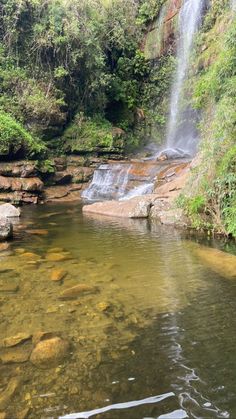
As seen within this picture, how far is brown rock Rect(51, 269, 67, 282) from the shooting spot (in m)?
5.28

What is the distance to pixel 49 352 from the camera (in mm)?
3291

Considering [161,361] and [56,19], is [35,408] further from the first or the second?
[56,19]

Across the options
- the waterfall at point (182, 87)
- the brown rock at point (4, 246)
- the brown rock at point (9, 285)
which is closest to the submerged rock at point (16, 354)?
the brown rock at point (9, 285)

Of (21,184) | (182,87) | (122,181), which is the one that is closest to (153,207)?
(122,181)

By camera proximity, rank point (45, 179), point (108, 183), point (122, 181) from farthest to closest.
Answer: point (45, 179), point (108, 183), point (122, 181)

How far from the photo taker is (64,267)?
5.85 metres

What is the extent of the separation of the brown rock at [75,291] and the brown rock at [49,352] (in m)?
1.09

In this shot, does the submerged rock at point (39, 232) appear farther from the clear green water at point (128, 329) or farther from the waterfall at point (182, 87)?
the waterfall at point (182, 87)

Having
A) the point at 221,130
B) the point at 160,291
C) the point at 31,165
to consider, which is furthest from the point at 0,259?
the point at 31,165

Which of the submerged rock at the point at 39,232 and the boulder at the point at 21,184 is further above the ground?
the boulder at the point at 21,184

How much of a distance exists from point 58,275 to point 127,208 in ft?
18.2

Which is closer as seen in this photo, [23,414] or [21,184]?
[23,414]

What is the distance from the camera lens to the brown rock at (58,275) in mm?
5282

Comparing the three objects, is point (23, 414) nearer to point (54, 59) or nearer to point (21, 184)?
point (21, 184)
